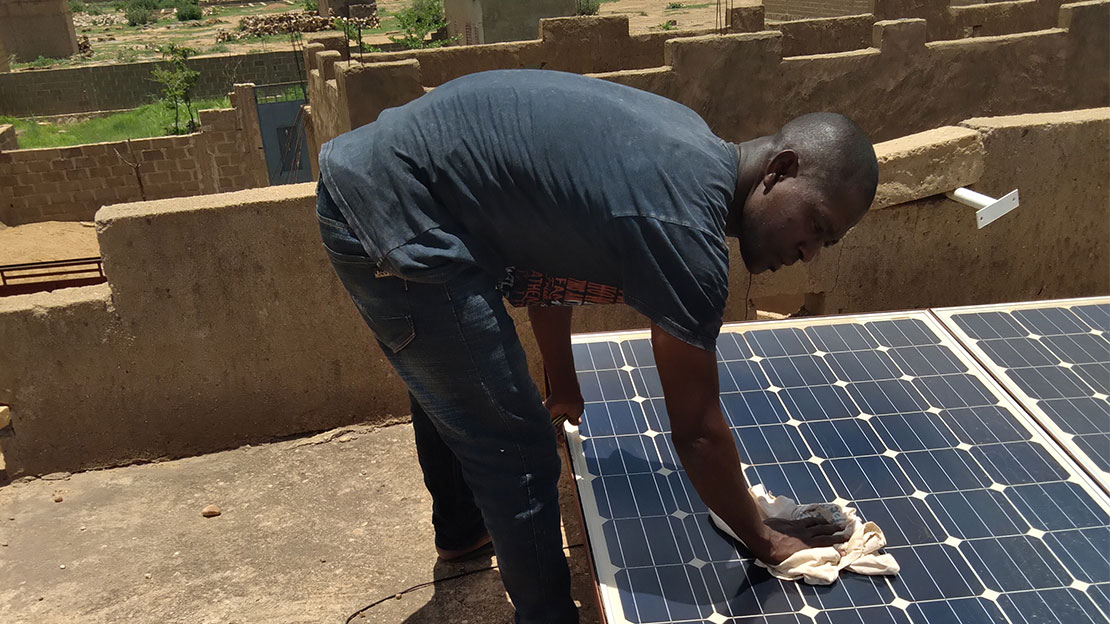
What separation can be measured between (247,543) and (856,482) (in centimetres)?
236

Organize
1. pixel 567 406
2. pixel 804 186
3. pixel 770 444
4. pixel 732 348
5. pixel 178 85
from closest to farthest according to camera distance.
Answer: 1. pixel 804 186
2. pixel 770 444
3. pixel 567 406
4. pixel 732 348
5. pixel 178 85

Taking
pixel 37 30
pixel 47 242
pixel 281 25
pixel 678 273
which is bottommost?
pixel 47 242

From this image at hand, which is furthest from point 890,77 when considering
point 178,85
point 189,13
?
point 189,13

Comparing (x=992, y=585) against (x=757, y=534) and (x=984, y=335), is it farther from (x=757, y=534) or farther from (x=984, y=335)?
(x=984, y=335)

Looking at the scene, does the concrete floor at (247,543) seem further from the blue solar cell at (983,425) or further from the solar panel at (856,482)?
the blue solar cell at (983,425)

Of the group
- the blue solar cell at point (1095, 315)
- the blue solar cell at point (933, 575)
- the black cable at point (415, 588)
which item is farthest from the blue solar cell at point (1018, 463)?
the black cable at point (415, 588)

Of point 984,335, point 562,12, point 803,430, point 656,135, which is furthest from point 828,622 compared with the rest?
point 562,12

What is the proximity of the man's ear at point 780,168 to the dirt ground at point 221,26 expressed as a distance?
23164 millimetres

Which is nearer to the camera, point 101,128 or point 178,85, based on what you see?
point 178,85

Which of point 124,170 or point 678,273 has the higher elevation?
point 678,273

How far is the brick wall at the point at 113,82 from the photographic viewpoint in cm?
2612

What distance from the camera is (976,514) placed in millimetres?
2836

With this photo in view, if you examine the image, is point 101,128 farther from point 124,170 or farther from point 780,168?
point 780,168

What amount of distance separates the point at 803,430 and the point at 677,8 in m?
31.7
